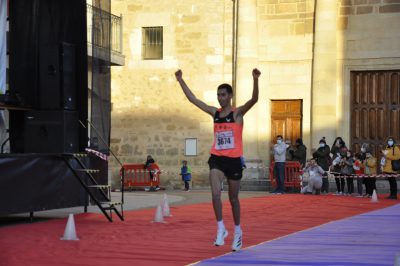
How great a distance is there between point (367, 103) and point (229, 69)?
210 inches

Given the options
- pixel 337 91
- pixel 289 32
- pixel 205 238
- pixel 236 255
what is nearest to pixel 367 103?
pixel 337 91

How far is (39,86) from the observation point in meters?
16.4

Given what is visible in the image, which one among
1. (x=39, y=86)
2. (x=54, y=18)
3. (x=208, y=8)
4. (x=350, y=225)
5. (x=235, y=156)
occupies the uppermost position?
(x=208, y=8)

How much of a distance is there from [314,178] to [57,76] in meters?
12.6

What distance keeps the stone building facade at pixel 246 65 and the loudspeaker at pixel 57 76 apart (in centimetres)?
1617

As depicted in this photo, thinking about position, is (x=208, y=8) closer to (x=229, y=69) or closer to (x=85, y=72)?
(x=229, y=69)

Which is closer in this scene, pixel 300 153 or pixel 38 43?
pixel 38 43

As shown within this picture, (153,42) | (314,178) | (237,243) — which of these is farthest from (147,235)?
(153,42)

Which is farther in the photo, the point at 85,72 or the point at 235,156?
the point at 85,72

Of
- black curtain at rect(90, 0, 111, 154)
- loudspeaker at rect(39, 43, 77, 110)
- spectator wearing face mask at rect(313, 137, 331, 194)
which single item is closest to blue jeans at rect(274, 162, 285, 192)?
spectator wearing face mask at rect(313, 137, 331, 194)

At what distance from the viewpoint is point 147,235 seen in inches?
495

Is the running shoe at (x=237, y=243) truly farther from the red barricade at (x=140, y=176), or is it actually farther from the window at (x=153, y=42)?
the window at (x=153, y=42)

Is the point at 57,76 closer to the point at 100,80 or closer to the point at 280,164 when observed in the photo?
the point at 100,80

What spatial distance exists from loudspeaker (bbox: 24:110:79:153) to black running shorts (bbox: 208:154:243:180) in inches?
225
